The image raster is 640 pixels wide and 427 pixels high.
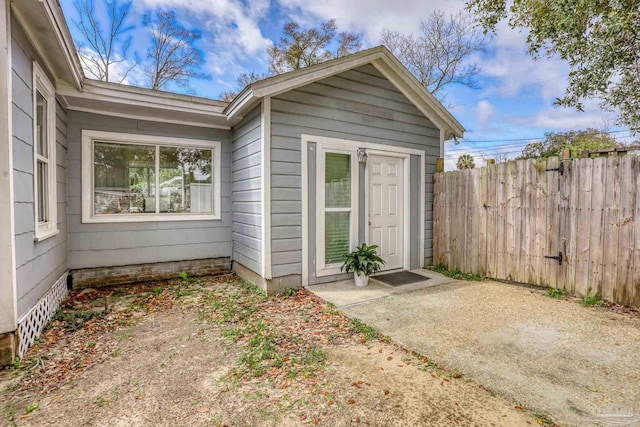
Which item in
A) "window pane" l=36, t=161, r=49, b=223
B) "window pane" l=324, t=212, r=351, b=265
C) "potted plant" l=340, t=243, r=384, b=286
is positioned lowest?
"potted plant" l=340, t=243, r=384, b=286

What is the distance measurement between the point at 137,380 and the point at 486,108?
2305 centimetres

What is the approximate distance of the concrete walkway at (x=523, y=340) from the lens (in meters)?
2.05

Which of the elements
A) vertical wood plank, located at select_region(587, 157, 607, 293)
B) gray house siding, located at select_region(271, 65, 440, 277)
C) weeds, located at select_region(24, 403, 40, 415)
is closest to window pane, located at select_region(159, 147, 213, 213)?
gray house siding, located at select_region(271, 65, 440, 277)

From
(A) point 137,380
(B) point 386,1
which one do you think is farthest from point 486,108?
(A) point 137,380

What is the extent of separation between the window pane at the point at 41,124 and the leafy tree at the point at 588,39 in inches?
293

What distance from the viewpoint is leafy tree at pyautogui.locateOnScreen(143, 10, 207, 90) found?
11.5 metres

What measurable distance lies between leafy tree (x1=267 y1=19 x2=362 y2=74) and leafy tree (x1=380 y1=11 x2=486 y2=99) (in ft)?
5.68

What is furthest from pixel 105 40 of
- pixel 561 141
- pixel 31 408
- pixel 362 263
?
pixel 561 141

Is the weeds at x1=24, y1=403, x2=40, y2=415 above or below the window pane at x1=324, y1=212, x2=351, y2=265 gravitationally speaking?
below

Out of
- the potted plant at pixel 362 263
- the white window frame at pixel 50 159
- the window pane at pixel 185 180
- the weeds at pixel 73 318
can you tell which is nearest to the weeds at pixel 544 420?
the potted plant at pixel 362 263

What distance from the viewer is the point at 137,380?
235 centimetres

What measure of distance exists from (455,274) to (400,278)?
1.09 metres

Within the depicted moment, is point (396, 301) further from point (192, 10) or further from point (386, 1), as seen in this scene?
point (192, 10)

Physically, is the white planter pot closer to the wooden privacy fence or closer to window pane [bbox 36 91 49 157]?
the wooden privacy fence
